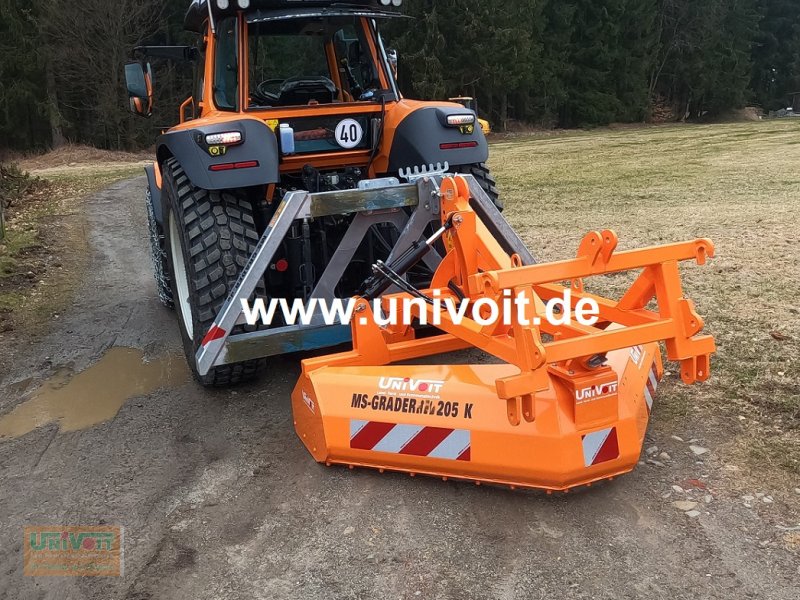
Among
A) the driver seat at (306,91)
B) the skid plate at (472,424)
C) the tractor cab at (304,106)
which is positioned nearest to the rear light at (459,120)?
the tractor cab at (304,106)

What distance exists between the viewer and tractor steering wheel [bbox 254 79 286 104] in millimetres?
4473

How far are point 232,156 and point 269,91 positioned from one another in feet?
3.58

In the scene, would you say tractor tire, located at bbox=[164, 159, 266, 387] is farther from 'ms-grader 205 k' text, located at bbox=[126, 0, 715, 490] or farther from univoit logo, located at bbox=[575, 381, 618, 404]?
univoit logo, located at bbox=[575, 381, 618, 404]

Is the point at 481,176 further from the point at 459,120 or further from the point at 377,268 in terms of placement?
the point at 377,268

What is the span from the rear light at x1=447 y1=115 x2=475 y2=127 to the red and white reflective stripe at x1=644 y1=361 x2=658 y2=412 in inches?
72.9

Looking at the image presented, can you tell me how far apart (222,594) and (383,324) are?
1500 millimetres

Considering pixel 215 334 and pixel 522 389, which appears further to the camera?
pixel 215 334

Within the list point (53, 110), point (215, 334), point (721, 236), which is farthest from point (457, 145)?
point (53, 110)

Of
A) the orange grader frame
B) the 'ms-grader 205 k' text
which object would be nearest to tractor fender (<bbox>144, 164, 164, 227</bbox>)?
the 'ms-grader 205 k' text

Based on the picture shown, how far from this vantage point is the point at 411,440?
112 inches

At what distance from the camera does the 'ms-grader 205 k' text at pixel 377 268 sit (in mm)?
2648

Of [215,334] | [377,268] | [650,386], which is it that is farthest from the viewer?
[215,334]

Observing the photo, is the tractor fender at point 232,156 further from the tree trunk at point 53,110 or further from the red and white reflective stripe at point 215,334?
the tree trunk at point 53,110

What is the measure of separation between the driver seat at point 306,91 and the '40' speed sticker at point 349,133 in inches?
11.8
